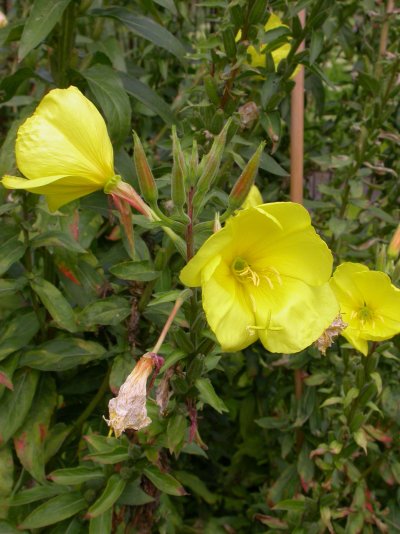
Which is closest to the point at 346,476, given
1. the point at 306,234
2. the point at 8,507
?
the point at 8,507

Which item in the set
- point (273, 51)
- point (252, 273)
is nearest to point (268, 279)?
point (252, 273)

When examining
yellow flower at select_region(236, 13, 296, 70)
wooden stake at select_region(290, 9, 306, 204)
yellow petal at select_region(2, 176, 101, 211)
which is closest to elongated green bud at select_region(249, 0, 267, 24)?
yellow flower at select_region(236, 13, 296, 70)

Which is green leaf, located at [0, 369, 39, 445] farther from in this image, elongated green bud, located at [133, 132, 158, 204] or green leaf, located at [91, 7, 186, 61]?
green leaf, located at [91, 7, 186, 61]

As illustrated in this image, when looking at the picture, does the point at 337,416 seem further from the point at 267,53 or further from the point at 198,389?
the point at 267,53

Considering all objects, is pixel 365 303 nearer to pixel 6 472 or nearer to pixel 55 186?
pixel 55 186

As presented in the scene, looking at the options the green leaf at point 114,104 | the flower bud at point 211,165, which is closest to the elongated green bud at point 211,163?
the flower bud at point 211,165

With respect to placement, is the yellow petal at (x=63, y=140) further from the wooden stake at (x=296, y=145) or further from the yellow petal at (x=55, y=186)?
the wooden stake at (x=296, y=145)
